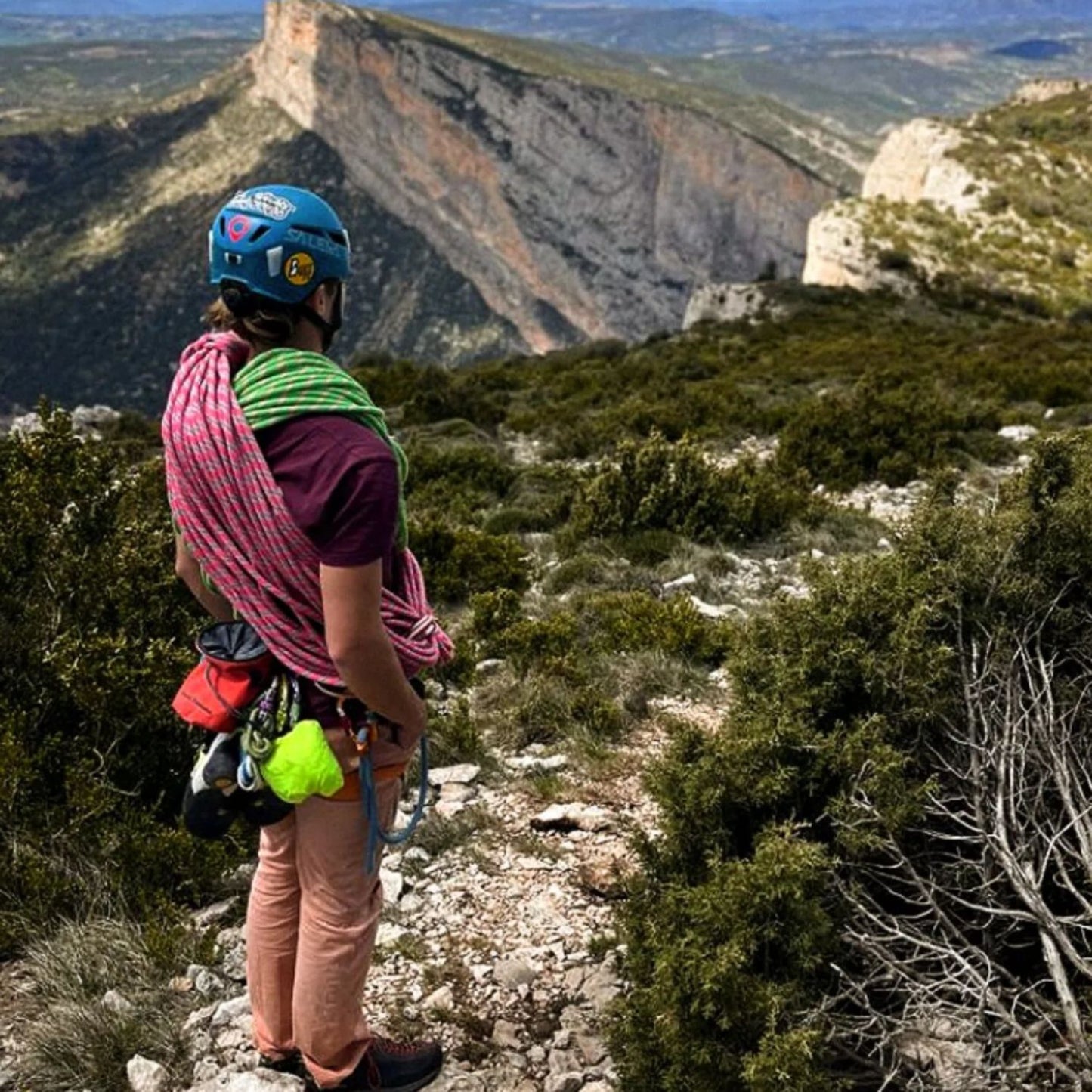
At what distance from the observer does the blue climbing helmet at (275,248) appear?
1.94 metres

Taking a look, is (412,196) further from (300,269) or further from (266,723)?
(266,723)

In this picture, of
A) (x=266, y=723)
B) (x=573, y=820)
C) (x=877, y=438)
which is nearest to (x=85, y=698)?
(x=266, y=723)

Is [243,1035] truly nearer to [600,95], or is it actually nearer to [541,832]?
[541,832]

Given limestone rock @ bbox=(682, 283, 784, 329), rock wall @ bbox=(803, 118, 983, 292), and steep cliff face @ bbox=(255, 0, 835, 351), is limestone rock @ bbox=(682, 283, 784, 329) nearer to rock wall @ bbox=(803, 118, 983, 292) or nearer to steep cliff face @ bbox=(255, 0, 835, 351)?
rock wall @ bbox=(803, 118, 983, 292)

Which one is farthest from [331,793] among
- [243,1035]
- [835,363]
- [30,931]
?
[835,363]

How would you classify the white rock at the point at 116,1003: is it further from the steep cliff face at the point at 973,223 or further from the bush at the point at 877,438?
the steep cliff face at the point at 973,223

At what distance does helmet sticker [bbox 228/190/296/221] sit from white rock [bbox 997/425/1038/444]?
958 centimetres

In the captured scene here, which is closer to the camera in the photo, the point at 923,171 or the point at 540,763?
the point at 540,763

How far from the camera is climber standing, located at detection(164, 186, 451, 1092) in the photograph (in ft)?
6.15

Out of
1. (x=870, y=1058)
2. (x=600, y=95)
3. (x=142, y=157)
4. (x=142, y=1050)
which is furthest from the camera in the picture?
(x=600, y=95)

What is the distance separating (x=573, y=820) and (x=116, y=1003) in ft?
5.48

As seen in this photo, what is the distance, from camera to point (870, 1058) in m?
2.38

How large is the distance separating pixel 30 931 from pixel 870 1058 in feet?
8.00

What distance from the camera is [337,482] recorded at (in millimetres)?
1823
